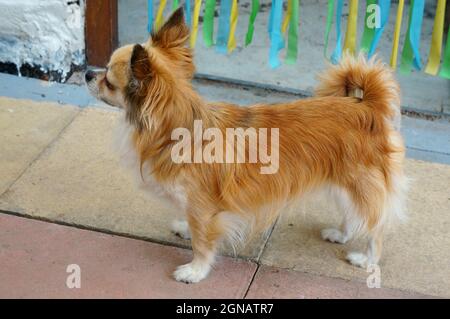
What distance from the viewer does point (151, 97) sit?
3.34 m

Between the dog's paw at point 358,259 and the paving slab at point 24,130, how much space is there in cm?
221

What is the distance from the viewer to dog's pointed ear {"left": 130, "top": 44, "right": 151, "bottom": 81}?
10.5 ft

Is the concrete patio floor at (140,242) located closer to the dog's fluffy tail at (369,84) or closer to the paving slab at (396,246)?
the paving slab at (396,246)

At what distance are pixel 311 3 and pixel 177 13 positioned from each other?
4.09m

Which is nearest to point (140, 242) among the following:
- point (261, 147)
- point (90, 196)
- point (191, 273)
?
point (191, 273)

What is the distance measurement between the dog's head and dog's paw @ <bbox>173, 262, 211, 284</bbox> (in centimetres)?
93

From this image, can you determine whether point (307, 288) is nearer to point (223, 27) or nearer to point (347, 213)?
point (347, 213)

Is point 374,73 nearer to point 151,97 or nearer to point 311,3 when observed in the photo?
point 151,97

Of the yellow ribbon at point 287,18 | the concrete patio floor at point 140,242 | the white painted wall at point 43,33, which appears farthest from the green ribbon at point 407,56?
the white painted wall at point 43,33

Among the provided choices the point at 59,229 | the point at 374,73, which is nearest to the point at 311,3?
the point at 374,73

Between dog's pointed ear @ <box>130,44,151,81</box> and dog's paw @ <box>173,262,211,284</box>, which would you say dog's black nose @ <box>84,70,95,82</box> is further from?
dog's paw @ <box>173,262,211,284</box>

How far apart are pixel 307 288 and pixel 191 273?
642mm

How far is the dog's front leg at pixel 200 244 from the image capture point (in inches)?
148
